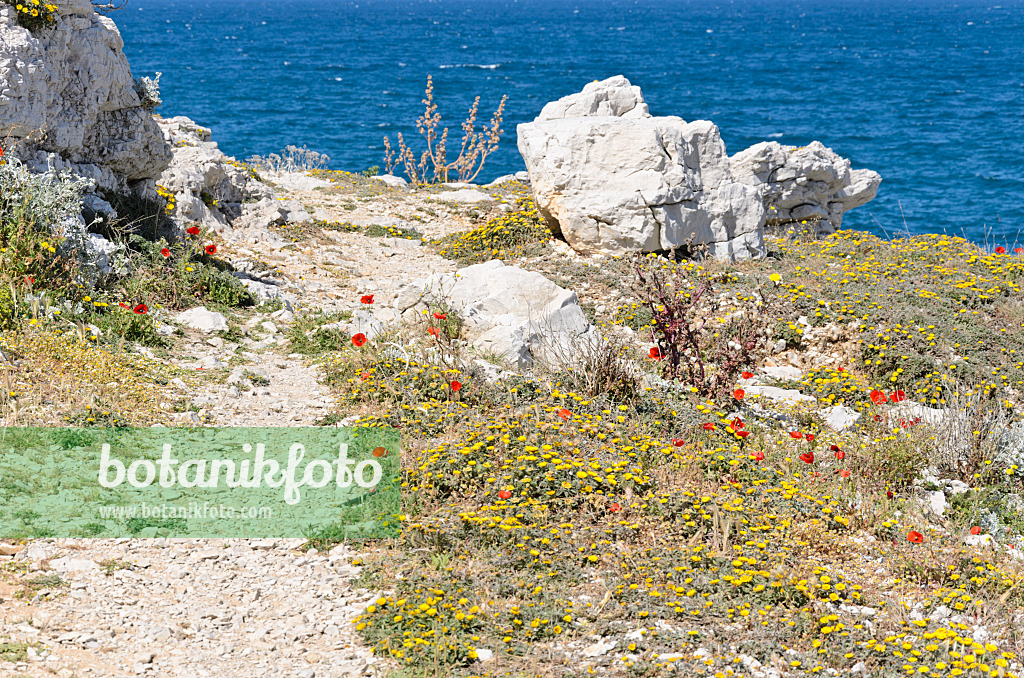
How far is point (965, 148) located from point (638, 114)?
31427 millimetres

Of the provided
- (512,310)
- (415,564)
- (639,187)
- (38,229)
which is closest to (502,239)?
(639,187)

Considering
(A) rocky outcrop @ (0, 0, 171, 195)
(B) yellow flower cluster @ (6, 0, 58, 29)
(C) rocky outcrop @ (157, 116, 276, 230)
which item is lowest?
(C) rocky outcrop @ (157, 116, 276, 230)

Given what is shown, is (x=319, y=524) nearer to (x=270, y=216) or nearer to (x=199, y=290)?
(x=199, y=290)

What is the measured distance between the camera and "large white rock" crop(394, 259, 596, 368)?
9.32m

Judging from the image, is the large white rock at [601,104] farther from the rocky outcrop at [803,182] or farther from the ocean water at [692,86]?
the ocean water at [692,86]

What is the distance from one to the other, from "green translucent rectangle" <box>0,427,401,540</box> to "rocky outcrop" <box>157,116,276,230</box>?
21.8 feet

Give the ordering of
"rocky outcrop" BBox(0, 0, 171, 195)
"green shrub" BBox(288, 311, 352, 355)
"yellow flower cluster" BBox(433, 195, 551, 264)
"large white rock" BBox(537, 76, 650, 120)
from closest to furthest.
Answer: "green shrub" BBox(288, 311, 352, 355) < "rocky outcrop" BBox(0, 0, 171, 195) < "yellow flower cluster" BBox(433, 195, 551, 264) < "large white rock" BBox(537, 76, 650, 120)

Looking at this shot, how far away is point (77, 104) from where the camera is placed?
11.0 metres

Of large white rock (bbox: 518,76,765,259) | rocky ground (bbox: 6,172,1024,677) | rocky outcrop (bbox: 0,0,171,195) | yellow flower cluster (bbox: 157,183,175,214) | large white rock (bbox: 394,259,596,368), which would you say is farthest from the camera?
large white rock (bbox: 518,76,765,259)

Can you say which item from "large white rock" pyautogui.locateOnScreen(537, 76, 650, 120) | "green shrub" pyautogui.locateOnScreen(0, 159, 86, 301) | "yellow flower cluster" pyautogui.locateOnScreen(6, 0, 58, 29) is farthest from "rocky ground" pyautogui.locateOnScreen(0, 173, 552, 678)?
"large white rock" pyautogui.locateOnScreen(537, 76, 650, 120)

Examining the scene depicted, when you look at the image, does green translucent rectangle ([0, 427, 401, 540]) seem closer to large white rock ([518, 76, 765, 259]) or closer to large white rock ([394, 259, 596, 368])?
large white rock ([394, 259, 596, 368])

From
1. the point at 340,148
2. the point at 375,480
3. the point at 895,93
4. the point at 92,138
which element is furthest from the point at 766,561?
the point at 895,93

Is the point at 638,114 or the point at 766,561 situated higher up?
the point at 638,114

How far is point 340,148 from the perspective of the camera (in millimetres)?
40062
